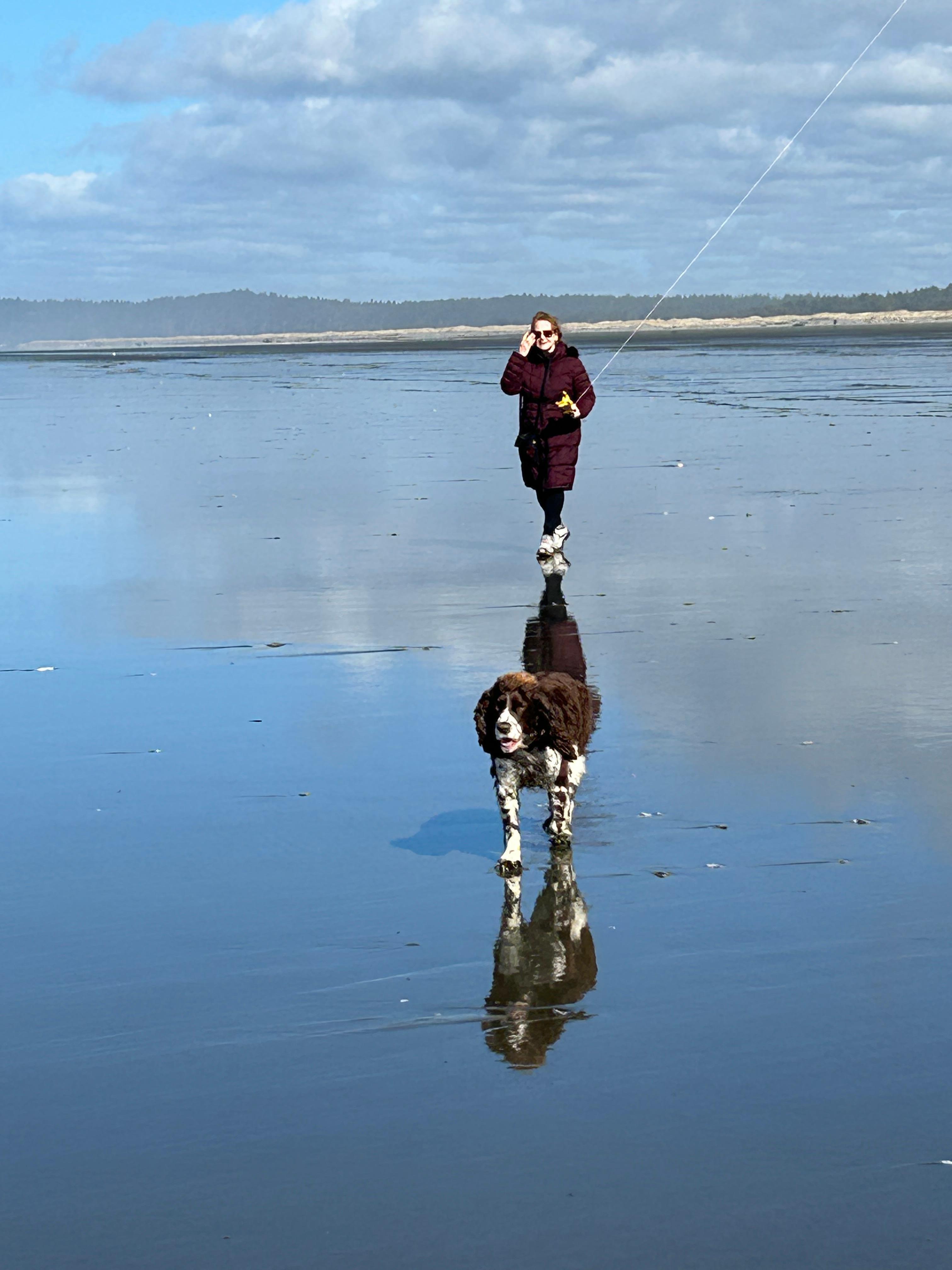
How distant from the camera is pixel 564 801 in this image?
6238 millimetres

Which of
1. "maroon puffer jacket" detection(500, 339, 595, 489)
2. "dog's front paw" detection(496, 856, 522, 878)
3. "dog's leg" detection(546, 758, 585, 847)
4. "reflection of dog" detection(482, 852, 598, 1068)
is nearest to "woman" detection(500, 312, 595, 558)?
"maroon puffer jacket" detection(500, 339, 595, 489)

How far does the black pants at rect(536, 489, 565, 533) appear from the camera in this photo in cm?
1356

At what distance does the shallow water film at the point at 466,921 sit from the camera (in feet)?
12.4

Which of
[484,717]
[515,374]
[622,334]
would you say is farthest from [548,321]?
[622,334]

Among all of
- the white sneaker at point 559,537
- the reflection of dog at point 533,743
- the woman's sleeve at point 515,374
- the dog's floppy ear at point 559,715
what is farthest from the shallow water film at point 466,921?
the woman's sleeve at point 515,374

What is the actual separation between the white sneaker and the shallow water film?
0.30 metres

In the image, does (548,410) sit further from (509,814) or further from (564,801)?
(509,814)

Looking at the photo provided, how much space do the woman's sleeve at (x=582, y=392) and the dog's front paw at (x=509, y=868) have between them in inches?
306

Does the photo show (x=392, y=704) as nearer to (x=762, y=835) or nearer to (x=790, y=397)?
(x=762, y=835)

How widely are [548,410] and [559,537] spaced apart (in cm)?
103

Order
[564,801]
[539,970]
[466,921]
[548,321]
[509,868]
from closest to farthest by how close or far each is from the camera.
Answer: [539,970]
[466,921]
[509,868]
[564,801]
[548,321]

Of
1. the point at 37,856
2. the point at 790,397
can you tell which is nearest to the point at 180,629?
the point at 37,856

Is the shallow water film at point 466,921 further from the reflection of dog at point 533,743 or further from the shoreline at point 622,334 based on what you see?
the shoreline at point 622,334

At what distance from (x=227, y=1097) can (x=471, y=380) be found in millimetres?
48241
